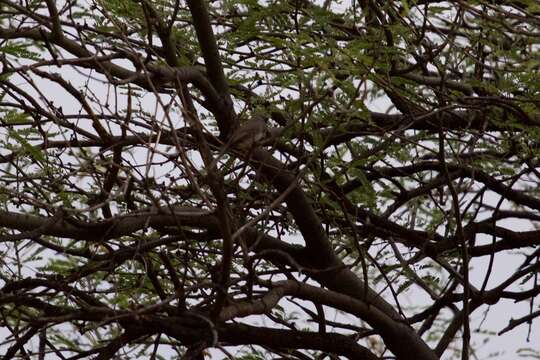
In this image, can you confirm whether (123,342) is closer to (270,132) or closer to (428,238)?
(270,132)

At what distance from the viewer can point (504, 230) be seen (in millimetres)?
4797

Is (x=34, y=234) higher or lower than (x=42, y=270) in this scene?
lower

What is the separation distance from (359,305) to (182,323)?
974 mm

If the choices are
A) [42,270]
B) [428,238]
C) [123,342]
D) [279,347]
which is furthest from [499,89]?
[42,270]

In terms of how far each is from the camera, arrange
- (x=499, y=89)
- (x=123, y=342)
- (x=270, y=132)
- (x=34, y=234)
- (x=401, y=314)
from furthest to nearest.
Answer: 1. (x=401, y=314)
2. (x=499, y=89)
3. (x=123, y=342)
4. (x=270, y=132)
5. (x=34, y=234)

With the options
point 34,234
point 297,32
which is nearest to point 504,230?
point 297,32

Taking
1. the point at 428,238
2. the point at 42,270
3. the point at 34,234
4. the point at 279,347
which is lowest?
the point at 34,234

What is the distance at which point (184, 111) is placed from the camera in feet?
8.30

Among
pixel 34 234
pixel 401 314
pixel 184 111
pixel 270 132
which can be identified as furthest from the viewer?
pixel 401 314

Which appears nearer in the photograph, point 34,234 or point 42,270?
point 34,234

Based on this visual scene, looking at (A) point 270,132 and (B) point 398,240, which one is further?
(B) point 398,240

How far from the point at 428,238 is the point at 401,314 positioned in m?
0.42

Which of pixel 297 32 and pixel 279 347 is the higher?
pixel 297 32

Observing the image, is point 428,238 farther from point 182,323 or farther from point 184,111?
point 184,111
